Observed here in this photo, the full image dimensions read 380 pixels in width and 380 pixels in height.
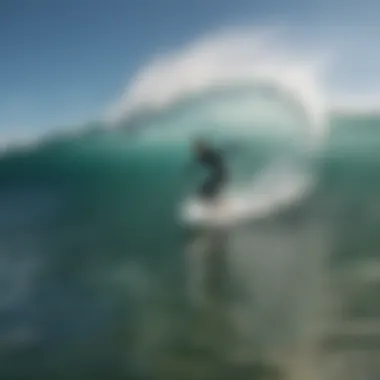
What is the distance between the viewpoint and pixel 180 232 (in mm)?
1318

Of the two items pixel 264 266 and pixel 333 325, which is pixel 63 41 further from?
pixel 333 325

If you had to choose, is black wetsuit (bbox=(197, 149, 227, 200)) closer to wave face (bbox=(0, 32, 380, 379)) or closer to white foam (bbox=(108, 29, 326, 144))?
wave face (bbox=(0, 32, 380, 379))

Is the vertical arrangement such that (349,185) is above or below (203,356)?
above

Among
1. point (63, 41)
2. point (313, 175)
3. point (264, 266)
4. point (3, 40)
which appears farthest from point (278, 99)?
point (3, 40)

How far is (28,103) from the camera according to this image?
1339mm

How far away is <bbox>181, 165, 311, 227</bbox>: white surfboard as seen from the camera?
130cm

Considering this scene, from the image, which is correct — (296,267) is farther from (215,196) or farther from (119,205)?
(119,205)

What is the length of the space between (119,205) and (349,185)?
46 cm

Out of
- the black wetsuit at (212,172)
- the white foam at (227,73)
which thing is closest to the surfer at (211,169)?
the black wetsuit at (212,172)

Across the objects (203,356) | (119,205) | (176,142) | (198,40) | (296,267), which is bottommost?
(203,356)

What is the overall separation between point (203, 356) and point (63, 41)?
70 centimetres

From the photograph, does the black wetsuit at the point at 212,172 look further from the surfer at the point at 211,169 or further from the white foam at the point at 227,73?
the white foam at the point at 227,73

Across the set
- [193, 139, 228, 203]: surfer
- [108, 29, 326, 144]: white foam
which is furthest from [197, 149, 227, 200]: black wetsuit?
[108, 29, 326, 144]: white foam

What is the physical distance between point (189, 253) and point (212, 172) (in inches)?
6.6
